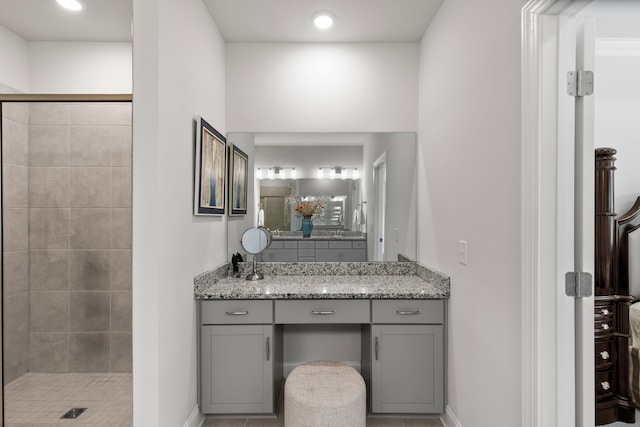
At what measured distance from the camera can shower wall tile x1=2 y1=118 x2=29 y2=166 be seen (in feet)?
6.62

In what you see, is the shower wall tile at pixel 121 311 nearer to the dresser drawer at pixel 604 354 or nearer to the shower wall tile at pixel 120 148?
the shower wall tile at pixel 120 148

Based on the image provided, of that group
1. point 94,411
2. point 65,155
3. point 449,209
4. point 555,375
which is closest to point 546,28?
point 449,209

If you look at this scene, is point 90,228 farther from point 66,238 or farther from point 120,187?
point 120,187

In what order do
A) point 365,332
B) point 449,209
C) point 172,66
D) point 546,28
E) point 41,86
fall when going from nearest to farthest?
point 546,28 → point 172,66 → point 41,86 → point 449,209 → point 365,332

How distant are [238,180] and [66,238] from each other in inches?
46.1

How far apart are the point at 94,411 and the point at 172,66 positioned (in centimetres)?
207

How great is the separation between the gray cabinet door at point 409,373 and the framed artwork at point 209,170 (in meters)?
1.39

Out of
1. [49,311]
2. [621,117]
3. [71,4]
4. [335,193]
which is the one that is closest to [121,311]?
[49,311]

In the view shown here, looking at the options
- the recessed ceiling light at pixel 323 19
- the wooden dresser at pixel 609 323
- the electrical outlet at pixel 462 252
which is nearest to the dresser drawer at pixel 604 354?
the wooden dresser at pixel 609 323

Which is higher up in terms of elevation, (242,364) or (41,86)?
(41,86)

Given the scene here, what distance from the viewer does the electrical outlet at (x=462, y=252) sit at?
74.4 inches

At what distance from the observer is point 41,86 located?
6.39 ft

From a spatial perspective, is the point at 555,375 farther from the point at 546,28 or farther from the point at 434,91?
the point at 434,91

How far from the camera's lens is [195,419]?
2.10 meters
